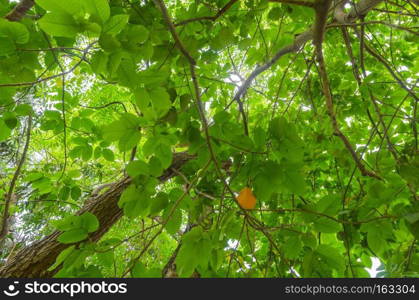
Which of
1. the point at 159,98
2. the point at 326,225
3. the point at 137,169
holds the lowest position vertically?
the point at 326,225

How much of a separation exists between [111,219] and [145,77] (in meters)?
1.82

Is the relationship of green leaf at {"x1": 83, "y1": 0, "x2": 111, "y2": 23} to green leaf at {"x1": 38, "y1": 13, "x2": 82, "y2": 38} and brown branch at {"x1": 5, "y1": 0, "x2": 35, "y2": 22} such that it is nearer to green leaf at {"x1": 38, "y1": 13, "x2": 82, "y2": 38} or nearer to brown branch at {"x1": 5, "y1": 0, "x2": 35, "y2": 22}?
green leaf at {"x1": 38, "y1": 13, "x2": 82, "y2": 38}

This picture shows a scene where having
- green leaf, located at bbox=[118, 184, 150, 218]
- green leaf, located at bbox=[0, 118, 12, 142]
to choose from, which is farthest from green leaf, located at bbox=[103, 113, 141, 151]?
green leaf, located at bbox=[0, 118, 12, 142]

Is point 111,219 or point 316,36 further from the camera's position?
point 111,219

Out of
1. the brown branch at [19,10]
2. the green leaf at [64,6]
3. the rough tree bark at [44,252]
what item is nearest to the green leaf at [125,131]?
the green leaf at [64,6]

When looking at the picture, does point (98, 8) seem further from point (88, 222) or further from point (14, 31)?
point (88, 222)

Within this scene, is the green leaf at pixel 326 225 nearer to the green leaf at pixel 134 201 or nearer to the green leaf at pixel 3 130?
the green leaf at pixel 134 201

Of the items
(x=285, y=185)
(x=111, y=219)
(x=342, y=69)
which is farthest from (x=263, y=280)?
(x=111, y=219)

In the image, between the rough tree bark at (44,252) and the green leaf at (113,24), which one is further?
the rough tree bark at (44,252)

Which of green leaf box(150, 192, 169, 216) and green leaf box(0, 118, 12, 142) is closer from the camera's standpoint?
green leaf box(150, 192, 169, 216)

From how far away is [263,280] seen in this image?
1005 millimetres

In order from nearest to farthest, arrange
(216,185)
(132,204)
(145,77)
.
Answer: (145,77) → (132,204) → (216,185)

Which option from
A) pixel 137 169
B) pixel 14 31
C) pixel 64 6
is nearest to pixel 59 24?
pixel 64 6

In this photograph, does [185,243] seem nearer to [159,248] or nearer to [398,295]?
[398,295]
